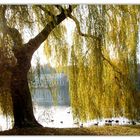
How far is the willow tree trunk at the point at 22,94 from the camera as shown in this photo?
14.2ft

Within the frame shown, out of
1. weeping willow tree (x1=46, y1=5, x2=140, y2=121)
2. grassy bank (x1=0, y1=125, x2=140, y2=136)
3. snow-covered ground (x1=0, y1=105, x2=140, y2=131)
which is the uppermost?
weeping willow tree (x1=46, y1=5, x2=140, y2=121)

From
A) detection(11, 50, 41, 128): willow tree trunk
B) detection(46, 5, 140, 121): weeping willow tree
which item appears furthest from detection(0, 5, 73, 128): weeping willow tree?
detection(46, 5, 140, 121): weeping willow tree

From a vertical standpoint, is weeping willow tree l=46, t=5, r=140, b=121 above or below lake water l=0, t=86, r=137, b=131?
above

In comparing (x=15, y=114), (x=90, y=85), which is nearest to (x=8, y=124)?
(x=15, y=114)

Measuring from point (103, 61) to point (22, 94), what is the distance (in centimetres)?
67

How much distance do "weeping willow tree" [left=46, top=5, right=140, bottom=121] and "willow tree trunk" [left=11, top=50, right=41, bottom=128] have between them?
234 millimetres

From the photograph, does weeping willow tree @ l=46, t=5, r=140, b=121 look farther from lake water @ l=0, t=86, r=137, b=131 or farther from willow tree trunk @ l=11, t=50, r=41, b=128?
willow tree trunk @ l=11, t=50, r=41, b=128

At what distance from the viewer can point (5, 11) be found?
4.32 metres

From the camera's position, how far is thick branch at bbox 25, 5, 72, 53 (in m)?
4.34

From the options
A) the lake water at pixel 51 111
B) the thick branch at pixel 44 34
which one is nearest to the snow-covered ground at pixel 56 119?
the lake water at pixel 51 111

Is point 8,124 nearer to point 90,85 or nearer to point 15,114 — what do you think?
point 15,114

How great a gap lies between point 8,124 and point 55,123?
36 centimetres

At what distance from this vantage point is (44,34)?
434cm

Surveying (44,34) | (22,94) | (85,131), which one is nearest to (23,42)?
(44,34)
